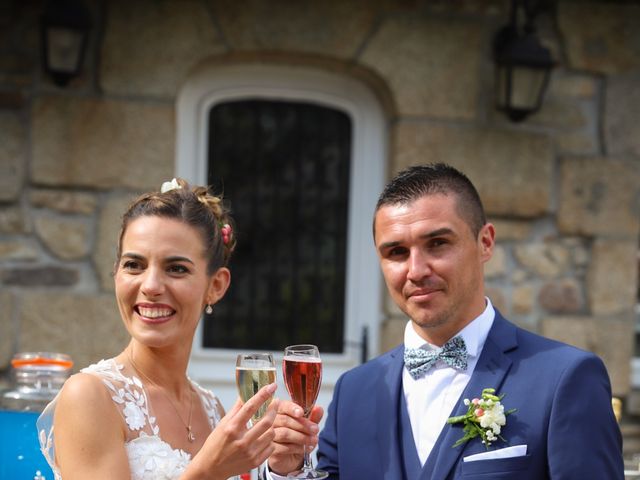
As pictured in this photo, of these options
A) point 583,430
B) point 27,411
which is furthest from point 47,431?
point 583,430

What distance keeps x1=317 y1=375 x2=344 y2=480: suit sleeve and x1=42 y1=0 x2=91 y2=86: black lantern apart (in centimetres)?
266

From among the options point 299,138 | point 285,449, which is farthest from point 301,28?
point 285,449

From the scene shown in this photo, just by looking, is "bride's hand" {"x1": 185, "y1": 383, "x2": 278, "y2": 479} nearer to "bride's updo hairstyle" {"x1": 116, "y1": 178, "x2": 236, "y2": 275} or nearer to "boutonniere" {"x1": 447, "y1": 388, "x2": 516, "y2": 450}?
"boutonniere" {"x1": 447, "y1": 388, "x2": 516, "y2": 450}

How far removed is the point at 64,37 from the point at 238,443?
10.2 ft

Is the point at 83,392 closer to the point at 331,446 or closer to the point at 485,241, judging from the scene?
the point at 331,446

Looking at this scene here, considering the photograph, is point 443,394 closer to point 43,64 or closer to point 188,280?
point 188,280

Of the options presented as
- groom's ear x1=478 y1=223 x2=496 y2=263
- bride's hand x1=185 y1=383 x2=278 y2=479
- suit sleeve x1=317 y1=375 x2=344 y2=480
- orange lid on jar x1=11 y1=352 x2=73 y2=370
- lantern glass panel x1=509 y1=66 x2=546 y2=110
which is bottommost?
suit sleeve x1=317 y1=375 x2=344 y2=480

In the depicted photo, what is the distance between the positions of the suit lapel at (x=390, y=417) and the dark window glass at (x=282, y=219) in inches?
98.0

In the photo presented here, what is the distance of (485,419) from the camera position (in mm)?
2609

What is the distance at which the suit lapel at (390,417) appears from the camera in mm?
2764

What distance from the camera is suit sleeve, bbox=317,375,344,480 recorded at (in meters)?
3.00

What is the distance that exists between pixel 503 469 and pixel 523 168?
3.11m

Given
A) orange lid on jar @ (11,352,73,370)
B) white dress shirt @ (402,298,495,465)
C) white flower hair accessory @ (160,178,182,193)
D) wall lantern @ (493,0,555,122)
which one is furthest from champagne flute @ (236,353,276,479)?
wall lantern @ (493,0,555,122)

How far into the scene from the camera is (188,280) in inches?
113
